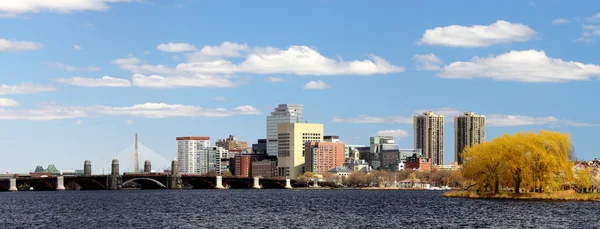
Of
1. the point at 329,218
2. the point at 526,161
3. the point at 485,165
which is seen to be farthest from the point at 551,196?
the point at 329,218

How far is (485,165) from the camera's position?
136125mm

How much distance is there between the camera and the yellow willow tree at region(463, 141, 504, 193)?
134 m

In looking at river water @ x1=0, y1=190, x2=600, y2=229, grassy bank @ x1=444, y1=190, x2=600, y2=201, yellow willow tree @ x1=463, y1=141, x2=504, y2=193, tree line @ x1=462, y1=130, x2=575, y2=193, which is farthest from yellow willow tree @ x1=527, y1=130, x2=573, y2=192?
river water @ x1=0, y1=190, x2=600, y2=229

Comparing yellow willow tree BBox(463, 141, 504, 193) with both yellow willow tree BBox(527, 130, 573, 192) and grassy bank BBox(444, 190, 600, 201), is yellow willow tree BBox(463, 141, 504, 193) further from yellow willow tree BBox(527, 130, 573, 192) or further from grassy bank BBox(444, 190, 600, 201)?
yellow willow tree BBox(527, 130, 573, 192)

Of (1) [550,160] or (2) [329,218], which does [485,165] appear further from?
(2) [329,218]

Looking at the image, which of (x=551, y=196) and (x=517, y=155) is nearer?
(x=517, y=155)

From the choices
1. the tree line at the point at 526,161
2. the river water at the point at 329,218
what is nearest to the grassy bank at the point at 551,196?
the tree line at the point at 526,161

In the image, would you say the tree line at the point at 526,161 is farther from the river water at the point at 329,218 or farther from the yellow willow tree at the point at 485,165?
the river water at the point at 329,218

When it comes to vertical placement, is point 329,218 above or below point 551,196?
below

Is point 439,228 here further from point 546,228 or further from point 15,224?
point 15,224

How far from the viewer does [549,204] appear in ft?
399

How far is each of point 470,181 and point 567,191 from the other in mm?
15706

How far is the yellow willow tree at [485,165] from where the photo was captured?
441 ft

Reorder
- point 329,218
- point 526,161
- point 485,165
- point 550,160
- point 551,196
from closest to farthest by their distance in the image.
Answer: point 329,218 → point 550,160 → point 526,161 → point 551,196 → point 485,165
